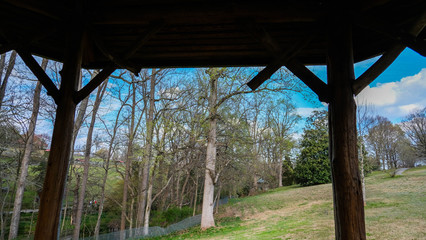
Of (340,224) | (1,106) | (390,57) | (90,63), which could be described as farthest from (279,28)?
(1,106)

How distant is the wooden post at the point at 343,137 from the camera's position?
1.75 metres

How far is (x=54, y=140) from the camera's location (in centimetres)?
215

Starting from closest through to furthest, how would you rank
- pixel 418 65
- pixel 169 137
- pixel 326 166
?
pixel 169 137 < pixel 418 65 < pixel 326 166

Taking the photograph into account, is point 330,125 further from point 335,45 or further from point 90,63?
point 90,63

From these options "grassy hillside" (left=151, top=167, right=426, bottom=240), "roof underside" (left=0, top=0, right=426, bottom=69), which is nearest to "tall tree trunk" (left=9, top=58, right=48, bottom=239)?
"grassy hillside" (left=151, top=167, right=426, bottom=240)

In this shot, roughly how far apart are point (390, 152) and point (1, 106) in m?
25.2

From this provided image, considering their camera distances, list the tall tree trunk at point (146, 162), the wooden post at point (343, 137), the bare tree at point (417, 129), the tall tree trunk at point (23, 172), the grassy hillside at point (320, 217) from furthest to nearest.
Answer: the bare tree at point (417, 129) < the tall tree trunk at point (146, 162) < the tall tree trunk at point (23, 172) < the grassy hillside at point (320, 217) < the wooden post at point (343, 137)

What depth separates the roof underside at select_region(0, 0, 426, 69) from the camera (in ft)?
6.87

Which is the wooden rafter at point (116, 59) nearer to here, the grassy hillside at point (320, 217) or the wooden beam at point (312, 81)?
the wooden beam at point (312, 81)

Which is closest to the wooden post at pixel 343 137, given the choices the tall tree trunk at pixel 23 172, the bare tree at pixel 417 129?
the tall tree trunk at pixel 23 172

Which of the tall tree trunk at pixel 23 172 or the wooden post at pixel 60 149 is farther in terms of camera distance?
the tall tree trunk at pixel 23 172

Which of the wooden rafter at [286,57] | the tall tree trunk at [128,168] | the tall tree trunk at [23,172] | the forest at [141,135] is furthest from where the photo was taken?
the tall tree trunk at [128,168]

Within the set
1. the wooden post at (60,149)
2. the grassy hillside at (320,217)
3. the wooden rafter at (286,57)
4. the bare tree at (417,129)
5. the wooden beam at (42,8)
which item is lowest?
the grassy hillside at (320,217)

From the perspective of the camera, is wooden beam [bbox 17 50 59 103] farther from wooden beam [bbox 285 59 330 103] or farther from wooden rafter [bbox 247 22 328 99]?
wooden beam [bbox 285 59 330 103]
